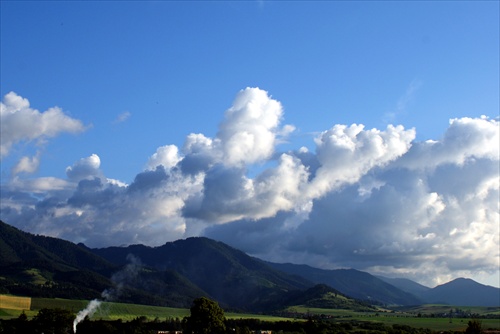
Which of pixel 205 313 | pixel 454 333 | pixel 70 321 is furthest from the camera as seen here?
pixel 454 333

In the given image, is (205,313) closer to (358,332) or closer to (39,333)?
(39,333)

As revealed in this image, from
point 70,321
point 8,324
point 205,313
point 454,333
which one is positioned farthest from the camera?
point 454,333

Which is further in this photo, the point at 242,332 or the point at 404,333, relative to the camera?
the point at 404,333

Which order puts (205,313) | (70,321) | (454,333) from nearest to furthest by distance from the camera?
(205,313) < (70,321) < (454,333)

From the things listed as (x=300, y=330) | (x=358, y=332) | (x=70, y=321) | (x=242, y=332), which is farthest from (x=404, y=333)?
(x=70, y=321)

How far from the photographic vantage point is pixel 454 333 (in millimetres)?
Answer: 182500

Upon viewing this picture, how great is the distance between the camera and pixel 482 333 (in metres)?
173

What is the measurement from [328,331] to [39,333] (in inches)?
3273

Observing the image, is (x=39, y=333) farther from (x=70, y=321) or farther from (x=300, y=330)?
(x=300, y=330)

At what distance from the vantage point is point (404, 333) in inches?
7264

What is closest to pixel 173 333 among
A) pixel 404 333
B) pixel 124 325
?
pixel 124 325

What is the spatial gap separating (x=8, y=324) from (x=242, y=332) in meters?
66.7

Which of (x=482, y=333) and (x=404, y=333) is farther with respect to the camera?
(x=404, y=333)

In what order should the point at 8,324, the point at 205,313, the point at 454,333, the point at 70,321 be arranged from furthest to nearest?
the point at 454,333, the point at 8,324, the point at 70,321, the point at 205,313
